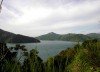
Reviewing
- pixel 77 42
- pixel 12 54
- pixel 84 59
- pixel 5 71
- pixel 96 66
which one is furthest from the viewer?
pixel 12 54

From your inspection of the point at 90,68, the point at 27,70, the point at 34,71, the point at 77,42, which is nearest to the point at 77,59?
the point at 90,68

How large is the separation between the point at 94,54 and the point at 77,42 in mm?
2138

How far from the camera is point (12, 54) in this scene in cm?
752

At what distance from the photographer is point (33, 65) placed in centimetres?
253

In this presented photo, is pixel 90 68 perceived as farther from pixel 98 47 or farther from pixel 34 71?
pixel 34 71

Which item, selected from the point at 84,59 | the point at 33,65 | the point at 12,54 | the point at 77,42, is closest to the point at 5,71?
the point at 33,65

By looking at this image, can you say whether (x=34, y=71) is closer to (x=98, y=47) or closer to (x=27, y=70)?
(x=27, y=70)

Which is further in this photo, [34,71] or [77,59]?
[77,59]

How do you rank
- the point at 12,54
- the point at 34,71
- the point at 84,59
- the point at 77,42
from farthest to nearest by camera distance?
the point at 12,54, the point at 84,59, the point at 77,42, the point at 34,71

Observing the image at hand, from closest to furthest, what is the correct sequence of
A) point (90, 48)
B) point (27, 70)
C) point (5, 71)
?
point (5, 71)
point (27, 70)
point (90, 48)

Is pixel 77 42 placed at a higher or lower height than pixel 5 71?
higher

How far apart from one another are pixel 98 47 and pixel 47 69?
367 cm

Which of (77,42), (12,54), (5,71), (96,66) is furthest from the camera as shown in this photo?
(12,54)

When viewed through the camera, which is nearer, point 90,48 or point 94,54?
point 94,54
